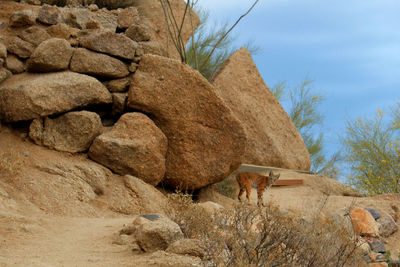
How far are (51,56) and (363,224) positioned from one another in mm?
6037

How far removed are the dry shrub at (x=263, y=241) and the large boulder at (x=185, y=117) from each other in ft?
11.8

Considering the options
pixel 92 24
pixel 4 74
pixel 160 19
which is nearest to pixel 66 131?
pixel 4 74

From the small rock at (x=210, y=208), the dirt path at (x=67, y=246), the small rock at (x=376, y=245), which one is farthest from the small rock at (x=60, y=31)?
the small rock at (x=376, y=245)

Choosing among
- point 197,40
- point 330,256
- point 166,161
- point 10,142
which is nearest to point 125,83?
point 166,161

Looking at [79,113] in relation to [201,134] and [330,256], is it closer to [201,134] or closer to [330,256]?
[201,134]

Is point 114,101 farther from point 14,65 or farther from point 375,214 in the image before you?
point 375,214

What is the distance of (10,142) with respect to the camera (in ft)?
25.7

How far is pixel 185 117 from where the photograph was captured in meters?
8.80

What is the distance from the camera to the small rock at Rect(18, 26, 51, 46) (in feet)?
29.2

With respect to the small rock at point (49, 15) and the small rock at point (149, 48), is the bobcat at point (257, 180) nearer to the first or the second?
the small rock at point (149, 48)

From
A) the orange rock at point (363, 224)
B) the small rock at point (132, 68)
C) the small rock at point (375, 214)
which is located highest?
the small rock at point (132, 68)

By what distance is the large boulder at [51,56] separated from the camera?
8328mm

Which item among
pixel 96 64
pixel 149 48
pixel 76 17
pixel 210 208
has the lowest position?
pixel 210 208

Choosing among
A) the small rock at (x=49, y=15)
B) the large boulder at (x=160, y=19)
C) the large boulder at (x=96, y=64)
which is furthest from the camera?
the large boulder at (x=160, y=19)
